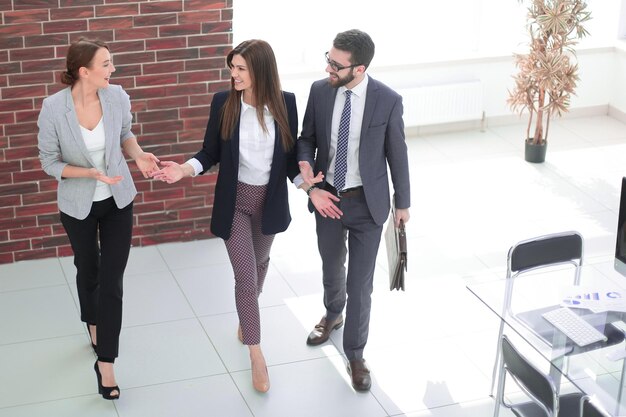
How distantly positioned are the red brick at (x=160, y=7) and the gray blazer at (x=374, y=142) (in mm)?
1771

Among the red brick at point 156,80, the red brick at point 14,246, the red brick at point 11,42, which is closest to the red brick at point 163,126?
the red brick at point 156,80

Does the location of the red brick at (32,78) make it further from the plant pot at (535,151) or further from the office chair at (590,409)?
the plant pot at (535,151)

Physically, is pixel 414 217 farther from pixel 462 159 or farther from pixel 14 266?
pixel 14 266

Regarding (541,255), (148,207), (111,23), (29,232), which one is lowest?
(29,232)

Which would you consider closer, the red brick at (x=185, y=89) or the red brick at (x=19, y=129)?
the red brick at (x=19, y=129)

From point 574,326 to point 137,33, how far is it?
340 centimetres

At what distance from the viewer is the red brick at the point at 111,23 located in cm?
642

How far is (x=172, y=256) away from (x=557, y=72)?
3633 mm

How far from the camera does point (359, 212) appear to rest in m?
5.13

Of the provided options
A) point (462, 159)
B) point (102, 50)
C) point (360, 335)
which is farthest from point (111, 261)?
point (462, 159)

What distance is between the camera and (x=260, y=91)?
196 inches

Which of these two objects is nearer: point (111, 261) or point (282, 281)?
point (111, 261)

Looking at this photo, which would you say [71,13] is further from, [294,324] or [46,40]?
[294,324]

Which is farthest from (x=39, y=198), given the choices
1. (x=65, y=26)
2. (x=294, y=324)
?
(x=294, y=324)
